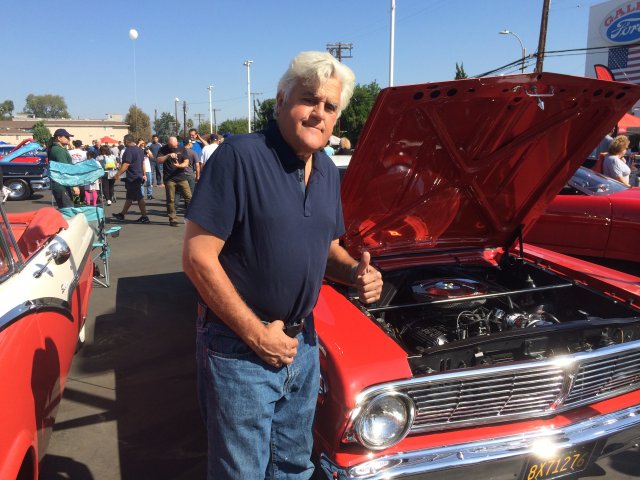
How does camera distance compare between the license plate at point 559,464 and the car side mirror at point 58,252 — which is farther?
the car side mirror at point 58,252

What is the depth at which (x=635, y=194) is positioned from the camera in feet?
17.5

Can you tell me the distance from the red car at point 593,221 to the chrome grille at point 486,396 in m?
3.70

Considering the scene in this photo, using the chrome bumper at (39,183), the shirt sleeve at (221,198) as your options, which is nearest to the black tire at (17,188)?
the chrome bumper at (39,183)

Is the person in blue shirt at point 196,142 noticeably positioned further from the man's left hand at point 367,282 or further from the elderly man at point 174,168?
the man's left hand at point 367,282

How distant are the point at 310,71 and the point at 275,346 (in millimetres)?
881

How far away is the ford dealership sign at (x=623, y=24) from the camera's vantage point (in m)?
35.8

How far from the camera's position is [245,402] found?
155 cm

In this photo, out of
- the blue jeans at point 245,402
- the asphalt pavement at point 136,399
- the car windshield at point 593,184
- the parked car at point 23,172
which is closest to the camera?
the blue jeans at point 245,402

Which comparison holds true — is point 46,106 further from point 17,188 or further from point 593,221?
point 593,221

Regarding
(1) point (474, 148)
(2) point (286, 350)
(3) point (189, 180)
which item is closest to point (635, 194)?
(1) point (474, 148)

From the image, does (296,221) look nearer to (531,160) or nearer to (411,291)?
(411,291)

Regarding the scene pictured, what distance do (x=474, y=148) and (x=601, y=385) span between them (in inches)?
56.2

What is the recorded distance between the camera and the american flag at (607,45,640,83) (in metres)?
34.1

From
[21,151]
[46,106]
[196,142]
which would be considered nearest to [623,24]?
[196,142]
